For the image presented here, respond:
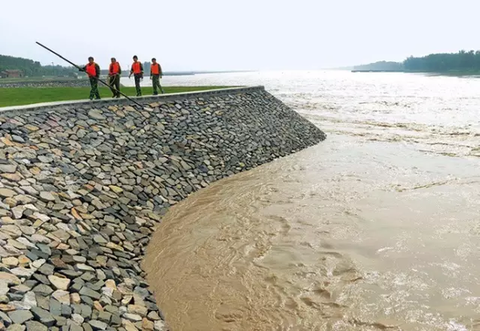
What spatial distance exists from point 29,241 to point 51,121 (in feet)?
18.4

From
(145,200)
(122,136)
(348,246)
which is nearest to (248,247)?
(348,246)

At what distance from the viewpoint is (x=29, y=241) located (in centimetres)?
631

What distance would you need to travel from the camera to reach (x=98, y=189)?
944 cm

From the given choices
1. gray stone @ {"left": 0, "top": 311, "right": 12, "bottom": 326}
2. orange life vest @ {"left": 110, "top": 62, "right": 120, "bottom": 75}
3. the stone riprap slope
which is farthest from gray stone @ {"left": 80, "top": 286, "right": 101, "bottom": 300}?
orange life vest @ {"left": 110, "top": 62, "right": 120, "bottom": 75}

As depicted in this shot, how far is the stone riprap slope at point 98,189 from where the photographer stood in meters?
5.47

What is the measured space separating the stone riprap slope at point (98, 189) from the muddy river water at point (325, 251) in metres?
0.69

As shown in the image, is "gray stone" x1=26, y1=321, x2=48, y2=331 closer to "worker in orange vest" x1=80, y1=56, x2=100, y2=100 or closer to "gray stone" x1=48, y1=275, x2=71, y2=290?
"gray stone" x1=48, y1=275, x2=71, y2=290

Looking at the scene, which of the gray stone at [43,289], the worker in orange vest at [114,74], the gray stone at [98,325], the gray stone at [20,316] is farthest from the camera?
the worker in orange vest at [114,74]

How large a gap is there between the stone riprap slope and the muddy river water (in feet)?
2.26

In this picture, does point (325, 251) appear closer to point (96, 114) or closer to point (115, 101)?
point (96, 114)

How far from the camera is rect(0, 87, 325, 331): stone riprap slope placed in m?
5.47

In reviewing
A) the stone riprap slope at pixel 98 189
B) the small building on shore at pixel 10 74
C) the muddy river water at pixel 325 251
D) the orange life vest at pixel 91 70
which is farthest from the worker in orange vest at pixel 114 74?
the small building on shore at pixel 10 74

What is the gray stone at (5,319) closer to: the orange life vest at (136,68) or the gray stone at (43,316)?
the gray stone at (43,316)

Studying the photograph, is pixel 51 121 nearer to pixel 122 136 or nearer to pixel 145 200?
pixel 122 136
